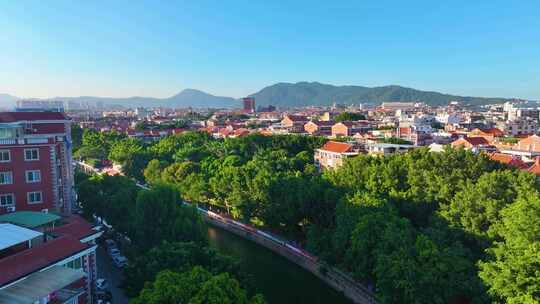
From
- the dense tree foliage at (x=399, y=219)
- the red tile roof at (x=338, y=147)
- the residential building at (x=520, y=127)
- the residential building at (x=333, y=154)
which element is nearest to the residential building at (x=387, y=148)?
the residential building at (x=333, y=154)

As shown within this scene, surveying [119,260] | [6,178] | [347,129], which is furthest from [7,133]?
[347,129]

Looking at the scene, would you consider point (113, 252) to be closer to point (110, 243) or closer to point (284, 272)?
point (110, 243)

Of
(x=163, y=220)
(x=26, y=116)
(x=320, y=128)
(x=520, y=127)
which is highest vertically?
(x=26, y=116)

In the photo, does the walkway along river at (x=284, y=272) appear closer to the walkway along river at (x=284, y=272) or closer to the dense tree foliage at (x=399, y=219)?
the walkway along river at (x=284, y=272)

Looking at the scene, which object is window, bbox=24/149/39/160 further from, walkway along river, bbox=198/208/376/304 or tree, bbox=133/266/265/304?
tree, bbox=133/266/265/304

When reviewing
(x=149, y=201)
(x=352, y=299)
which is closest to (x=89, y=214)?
(x=149, y=201)

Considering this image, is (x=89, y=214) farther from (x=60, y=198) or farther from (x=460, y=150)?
(x=460, y=150)

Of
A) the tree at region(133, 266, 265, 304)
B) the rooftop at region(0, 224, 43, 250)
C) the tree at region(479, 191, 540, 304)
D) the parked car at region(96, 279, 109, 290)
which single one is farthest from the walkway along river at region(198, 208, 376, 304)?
the rooftop at region(0, 224, 43, 250)
